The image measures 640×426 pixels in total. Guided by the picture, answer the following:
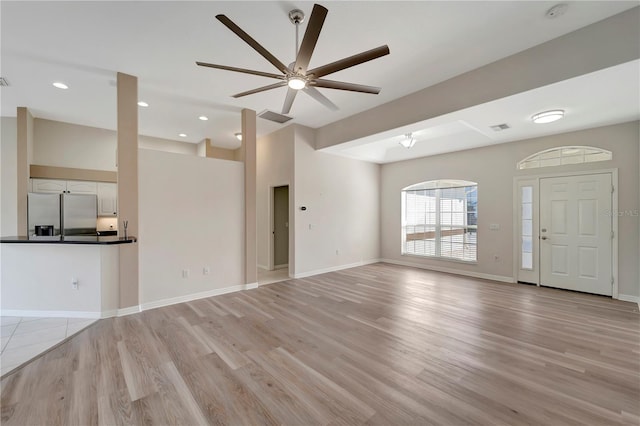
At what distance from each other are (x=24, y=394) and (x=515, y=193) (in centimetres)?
745

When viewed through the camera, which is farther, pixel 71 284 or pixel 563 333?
pixel 71 284

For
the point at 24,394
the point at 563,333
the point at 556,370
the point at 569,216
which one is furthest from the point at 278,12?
the point at 569,216

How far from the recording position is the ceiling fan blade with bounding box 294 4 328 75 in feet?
6.10

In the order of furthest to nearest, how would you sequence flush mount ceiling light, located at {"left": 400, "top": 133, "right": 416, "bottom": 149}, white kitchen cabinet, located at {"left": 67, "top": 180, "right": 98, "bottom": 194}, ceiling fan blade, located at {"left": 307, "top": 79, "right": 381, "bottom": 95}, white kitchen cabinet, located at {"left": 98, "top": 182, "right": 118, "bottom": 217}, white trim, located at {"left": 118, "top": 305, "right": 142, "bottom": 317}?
white kitchen cabinet, located at {"left": 98, "top": 182, "right": 118, "bottom": 217} → flush mount ceiling light, located at {"left": 400, "top": 133, "right": 416, "bottom": 149} → white kitchen cabinet, located at {"left": 67, "top": 180, "right": 98, "bottom": 194} → white trim, located at {"left": 118, "top": 305, "right": 142, "bottom": 317} → ceiling fan blade, located at {"left": 307, "top": 79, "right": 381, "bottom": 95}

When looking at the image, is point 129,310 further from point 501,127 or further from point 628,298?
point 628,298

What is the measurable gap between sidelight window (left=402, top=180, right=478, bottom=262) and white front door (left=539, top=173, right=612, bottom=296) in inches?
49.2

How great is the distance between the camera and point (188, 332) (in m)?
3.09

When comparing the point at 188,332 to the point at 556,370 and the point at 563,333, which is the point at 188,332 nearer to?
the point at 556,370

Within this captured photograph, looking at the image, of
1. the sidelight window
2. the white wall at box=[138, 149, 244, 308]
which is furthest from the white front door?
the white wall at box=[138, 149, 244, 308]

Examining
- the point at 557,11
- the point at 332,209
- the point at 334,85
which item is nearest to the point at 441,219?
the point at 332,209

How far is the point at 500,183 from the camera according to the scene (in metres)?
5.58

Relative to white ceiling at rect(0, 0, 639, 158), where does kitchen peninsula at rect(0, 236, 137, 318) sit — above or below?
below

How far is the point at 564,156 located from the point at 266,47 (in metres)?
5.70

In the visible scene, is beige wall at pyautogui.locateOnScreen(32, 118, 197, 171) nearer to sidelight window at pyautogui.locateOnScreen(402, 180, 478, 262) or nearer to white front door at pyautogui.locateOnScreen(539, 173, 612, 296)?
sidelight window at pyautogui.locateOnScreen(402, 180, 478, 262)
